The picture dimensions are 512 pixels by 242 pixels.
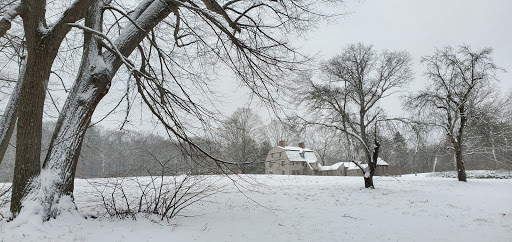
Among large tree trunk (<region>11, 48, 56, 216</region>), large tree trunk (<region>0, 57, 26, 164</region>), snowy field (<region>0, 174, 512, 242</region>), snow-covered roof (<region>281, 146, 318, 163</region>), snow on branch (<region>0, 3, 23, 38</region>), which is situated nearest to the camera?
snowy field (<region>0, 174, 512, 242</region>)

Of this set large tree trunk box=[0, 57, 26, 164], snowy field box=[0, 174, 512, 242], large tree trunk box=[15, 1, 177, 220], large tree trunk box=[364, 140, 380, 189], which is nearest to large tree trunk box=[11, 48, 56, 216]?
large tree trunk box=[15, 1, 177, 220]

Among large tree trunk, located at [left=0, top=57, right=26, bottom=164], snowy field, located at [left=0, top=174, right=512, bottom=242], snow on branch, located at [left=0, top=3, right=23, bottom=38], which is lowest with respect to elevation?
snowy field, located at [left=0, top=174, right=512, bottom=242]

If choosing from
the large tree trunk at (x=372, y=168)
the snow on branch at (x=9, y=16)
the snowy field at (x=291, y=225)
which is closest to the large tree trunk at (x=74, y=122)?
the snowy field at (x=291, y=225)

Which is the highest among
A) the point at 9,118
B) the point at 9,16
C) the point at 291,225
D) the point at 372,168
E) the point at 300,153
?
the point at 9,16

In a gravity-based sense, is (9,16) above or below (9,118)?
above

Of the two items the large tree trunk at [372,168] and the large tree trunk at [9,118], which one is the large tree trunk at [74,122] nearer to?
the large tree trunk at [9,118]

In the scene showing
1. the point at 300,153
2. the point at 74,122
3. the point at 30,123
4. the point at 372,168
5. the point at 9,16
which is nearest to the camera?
the point at 30,123

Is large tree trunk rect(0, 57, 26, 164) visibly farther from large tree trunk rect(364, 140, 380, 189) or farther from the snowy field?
large tree trunk rect(364, 140, 380, 189)

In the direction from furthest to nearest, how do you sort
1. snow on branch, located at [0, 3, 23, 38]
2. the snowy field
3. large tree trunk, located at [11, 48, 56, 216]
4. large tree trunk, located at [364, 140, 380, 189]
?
large tree trunk, located at [364, 140, 380, 189], snow on branch, located at [0, 3, 23, 38], large tree trunk, located at [11, 48, 56, 216], the snowy field

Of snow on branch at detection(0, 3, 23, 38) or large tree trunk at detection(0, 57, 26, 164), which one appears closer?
snow on branch at detection(0, 3, 23, 38)

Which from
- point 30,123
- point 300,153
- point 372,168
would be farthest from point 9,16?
point 300,153

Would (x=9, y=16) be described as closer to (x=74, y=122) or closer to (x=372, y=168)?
(x=74, y=122)

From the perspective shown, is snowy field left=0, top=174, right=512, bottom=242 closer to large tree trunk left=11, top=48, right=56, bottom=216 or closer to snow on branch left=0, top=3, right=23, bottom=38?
large tree trunk left=11, top=48, right=56, bottom=216

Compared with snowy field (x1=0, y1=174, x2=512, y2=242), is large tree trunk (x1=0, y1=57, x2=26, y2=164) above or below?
above
